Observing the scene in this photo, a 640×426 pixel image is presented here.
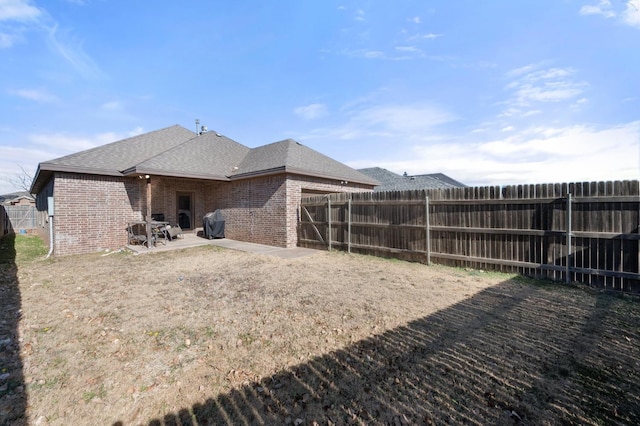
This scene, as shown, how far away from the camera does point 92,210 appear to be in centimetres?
994

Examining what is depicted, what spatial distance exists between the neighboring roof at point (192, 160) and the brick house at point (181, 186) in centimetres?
3

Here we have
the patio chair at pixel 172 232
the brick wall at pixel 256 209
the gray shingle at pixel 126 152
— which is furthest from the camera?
the patio chair at pixel 172 232

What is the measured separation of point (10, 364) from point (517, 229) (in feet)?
26.8

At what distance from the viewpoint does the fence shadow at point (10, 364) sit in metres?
2.15

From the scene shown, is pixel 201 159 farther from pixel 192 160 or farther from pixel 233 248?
pixel 233 248

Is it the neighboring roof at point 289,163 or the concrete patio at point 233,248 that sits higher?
the neighboring roof at point 289,163

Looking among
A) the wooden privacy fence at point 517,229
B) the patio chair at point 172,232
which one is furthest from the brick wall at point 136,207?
the wooden privacy fence at point 517,229

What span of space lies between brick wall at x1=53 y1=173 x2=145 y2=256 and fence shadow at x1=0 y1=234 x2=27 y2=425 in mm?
4521

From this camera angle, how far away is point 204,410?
2.14 m

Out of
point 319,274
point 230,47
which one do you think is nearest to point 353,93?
point 230,47


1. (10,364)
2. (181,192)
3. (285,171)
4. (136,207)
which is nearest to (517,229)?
(285,171)

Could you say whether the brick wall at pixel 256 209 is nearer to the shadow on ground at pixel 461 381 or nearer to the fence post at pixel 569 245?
the shadow on ground at pixel 461 381

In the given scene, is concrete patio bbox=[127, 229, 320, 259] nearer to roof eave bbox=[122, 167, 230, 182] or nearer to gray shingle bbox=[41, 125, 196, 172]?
roof eave bbox=[122, 167, 230, 182]

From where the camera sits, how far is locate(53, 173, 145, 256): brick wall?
9.30 metres
